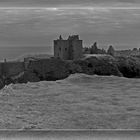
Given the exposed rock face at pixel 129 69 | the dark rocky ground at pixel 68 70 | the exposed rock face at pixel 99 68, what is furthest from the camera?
the exposed rock face at pixel 129 69

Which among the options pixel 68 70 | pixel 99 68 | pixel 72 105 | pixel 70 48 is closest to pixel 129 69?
pixel 99 68

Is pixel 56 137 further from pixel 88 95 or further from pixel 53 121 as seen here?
pixel 88 95

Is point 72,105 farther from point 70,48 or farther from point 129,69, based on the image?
point 70,48

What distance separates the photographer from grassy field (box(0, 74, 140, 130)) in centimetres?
413

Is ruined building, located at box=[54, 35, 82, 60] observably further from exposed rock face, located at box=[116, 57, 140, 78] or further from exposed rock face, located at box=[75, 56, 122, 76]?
exposed rock face, located at box=[116, 57, 140, 78]

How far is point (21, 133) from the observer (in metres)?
3.33

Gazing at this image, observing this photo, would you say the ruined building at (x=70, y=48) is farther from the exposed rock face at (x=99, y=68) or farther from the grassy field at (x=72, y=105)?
the grassy field at (x=72, y=105)

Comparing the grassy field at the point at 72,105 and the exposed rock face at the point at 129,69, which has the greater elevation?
the grassy field at the point at 72,105

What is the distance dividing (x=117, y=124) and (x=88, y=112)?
763mm

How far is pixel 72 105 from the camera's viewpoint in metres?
5.34

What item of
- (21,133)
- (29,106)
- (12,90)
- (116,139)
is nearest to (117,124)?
(116,139)

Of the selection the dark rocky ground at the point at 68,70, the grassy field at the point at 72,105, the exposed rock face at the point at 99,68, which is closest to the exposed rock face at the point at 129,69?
the dark rocky ground at the point at 68,70

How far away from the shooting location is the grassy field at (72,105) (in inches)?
163

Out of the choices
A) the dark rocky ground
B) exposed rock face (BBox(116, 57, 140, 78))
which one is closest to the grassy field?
the dark rocky ground
